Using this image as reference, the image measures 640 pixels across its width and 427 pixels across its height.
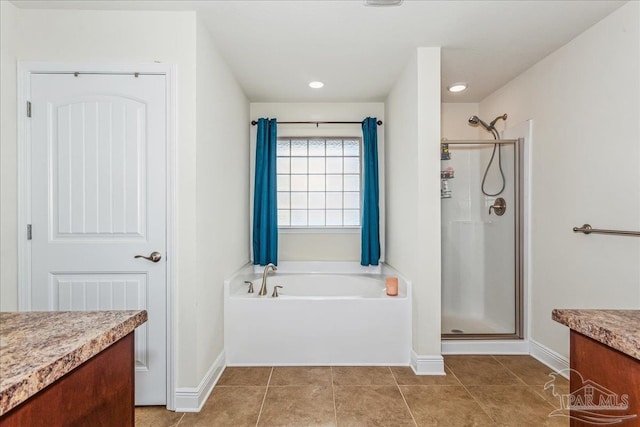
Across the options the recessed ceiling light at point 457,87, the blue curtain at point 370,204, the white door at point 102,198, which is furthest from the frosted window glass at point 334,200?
the white door at point 102,198

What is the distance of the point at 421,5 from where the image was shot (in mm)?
1938

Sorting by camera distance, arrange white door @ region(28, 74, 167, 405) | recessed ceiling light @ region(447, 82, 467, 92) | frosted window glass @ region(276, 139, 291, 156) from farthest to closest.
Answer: frosted window glass @ region(276, 139, 291, 156), recessed ceiling light @ region(447, 82, 467, 92), white door @ region(28, 74, 167, 405)

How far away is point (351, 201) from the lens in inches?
151

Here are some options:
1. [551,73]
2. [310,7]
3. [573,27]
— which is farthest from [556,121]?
[310,7]

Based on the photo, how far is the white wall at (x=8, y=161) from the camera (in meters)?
1.86

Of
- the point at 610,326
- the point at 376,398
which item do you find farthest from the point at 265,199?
the point at 610,326

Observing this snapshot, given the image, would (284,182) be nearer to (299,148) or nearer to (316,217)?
(299,148)

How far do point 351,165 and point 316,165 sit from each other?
0.41m

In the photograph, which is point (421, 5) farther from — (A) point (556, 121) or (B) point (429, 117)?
(A) point (556, 121)

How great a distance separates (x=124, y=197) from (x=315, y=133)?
Result: 2201mm

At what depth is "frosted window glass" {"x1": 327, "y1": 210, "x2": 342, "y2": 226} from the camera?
3826 millimetres

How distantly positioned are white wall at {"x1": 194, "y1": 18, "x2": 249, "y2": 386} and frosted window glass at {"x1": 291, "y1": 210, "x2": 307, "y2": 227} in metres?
0.81

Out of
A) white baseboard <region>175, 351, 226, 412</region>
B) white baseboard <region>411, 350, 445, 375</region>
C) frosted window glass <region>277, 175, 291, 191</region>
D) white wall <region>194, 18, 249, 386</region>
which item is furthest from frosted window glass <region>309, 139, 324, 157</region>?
white baseboard <region>175, 351, 226, 412</region>

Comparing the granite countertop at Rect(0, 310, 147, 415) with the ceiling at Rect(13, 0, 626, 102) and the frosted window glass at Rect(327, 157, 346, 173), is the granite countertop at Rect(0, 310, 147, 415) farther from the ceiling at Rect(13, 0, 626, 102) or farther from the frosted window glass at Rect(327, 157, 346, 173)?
the frosted window glass at Rect(327, 157, 346, 173)
